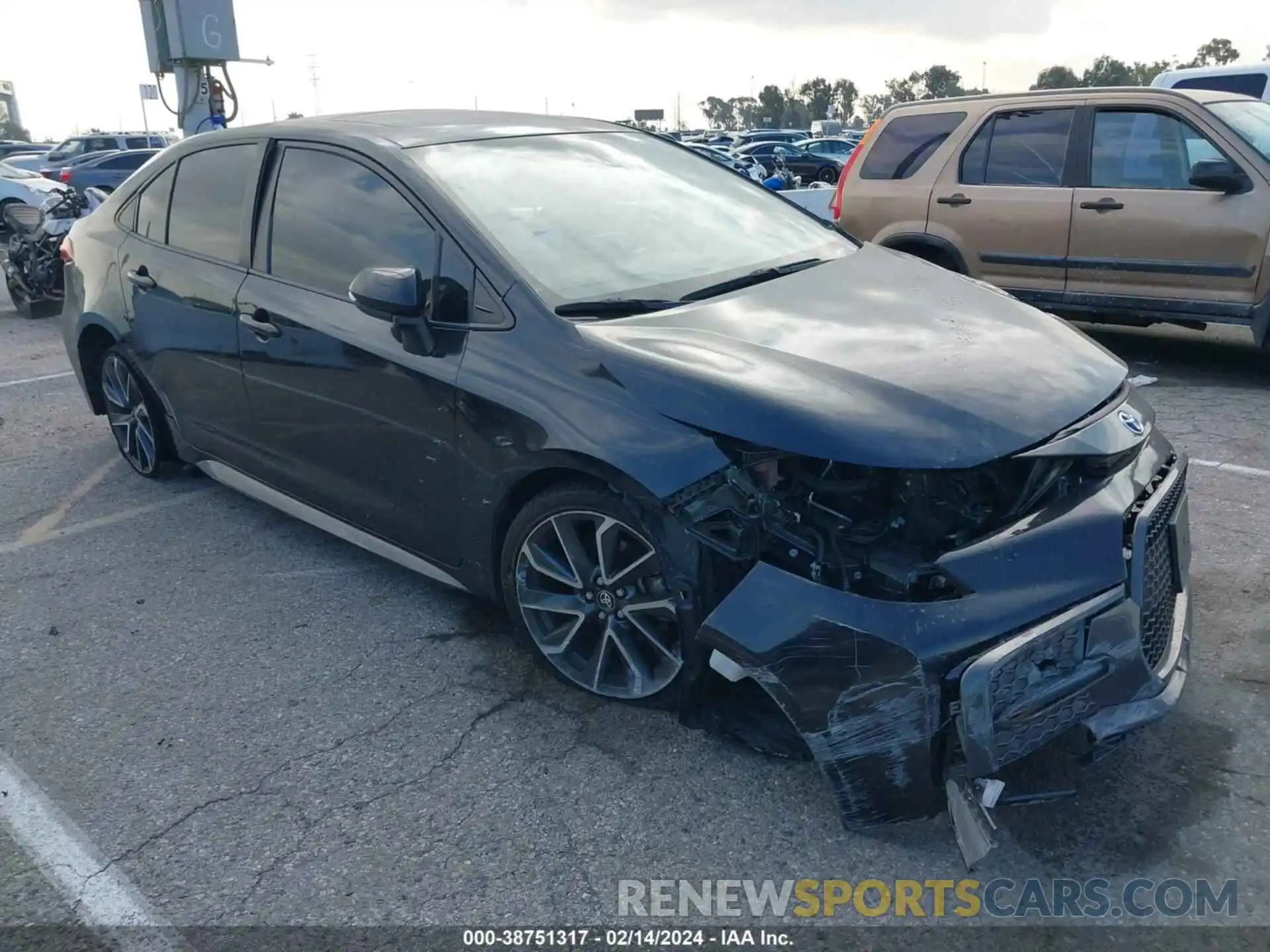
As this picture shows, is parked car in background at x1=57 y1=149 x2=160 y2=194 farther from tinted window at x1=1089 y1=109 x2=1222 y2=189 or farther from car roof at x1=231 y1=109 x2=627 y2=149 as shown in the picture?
tinted window at x1=1089 y1=109 x2=1222 y2=189

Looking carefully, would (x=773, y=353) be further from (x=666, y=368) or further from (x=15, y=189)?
(x=15, y=189)

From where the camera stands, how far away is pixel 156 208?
15.0ft

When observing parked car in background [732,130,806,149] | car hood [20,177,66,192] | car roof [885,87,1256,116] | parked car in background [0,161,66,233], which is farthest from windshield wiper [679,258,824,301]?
parked car in background [732,130,806,149]

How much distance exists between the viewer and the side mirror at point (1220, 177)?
6012 millimetres

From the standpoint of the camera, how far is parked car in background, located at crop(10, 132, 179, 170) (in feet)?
85.5

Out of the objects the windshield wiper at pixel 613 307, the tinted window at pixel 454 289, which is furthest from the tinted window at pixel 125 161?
the windshield wiper at pixel 613 307

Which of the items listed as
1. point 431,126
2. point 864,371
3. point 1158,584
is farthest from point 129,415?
point 1158,584

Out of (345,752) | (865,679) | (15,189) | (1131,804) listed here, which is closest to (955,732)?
(865,679)

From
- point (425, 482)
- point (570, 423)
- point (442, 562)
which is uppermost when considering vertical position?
point (570, 423)

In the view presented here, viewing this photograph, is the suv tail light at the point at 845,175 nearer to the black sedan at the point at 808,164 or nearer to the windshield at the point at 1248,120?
the windshield at the point at 1248,120

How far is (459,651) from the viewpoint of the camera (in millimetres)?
3465

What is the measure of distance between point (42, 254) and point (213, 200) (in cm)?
767

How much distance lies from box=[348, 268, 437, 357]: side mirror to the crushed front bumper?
4.41 ft

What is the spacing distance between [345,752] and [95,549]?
222 centimetres
